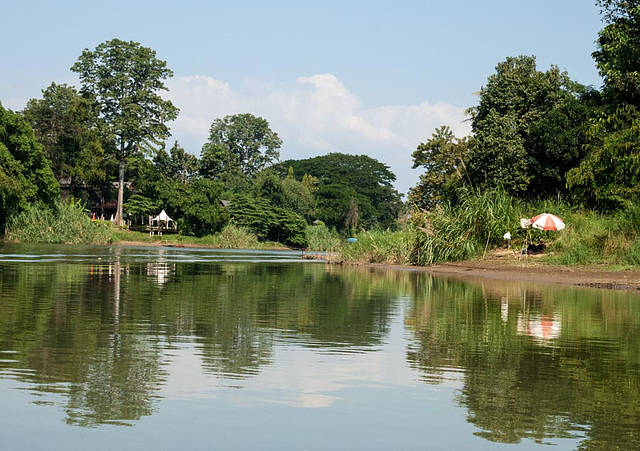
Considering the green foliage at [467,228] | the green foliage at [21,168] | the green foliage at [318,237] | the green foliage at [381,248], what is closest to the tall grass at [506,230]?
the green foliage at [467,228]

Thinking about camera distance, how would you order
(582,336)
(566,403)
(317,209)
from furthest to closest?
1. (317,209)
2. (582,336)
3. (566,403)

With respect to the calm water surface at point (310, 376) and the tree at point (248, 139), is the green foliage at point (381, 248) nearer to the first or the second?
the calm water surface at point (310, 376)

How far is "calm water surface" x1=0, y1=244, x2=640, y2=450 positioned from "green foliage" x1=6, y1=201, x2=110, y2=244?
5743cm

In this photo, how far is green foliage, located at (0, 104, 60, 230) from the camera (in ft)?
224

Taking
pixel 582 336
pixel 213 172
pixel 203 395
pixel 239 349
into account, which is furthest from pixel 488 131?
pixel 213 172

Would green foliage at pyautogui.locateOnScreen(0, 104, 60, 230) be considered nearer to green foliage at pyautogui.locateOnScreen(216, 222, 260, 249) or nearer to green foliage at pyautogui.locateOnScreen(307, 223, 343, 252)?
green foliage at pyautogui.locateOnScreen(216, 222, 260, 249)

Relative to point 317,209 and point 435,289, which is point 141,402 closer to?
point 435,289

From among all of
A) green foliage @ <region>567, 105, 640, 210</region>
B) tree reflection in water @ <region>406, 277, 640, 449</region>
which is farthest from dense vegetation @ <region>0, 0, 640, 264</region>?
tree reflection in water @ <region>406, 277, 640, 449</region>

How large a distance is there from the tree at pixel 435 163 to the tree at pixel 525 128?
645 inches

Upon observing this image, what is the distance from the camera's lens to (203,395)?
7.82m

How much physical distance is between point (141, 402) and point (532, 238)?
33.5 meters

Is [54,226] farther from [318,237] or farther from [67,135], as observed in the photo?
[318,237]

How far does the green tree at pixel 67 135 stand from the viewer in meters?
90.6

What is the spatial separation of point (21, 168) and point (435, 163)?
35308 millimetres
